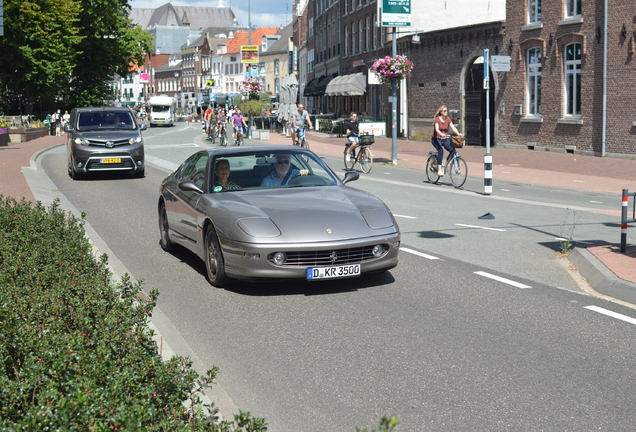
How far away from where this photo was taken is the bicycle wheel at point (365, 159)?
76.9 ft

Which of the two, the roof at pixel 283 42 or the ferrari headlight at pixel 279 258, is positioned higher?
the roof at pixel 283 42

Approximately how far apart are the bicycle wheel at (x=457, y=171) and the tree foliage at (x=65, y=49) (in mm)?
38252

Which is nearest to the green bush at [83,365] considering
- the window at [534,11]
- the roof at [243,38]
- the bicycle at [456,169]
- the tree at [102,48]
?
the bicycle at [456,169]

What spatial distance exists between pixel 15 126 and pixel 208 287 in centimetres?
4034

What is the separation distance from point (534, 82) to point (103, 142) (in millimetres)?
19005

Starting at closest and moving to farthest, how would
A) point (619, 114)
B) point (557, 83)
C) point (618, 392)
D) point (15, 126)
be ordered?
1. point (618, 392)
2. point (619, 114)
3. point (557, 83)
4. point (15, 126)

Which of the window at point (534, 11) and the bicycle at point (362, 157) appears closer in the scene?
the bicycle at point (362, 157)

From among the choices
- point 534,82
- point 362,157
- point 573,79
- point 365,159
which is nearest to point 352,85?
point 534,82

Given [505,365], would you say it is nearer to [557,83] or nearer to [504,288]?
[504,288]

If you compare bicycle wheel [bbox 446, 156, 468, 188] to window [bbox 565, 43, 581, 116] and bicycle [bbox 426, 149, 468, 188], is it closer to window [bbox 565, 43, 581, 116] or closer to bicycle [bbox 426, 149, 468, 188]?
bicycle [bbox 426, 149, 468, 188]

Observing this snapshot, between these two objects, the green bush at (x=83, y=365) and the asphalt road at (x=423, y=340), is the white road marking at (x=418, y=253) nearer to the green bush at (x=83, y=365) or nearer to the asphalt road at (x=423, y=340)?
the asphalt road at (x=423, y=340)

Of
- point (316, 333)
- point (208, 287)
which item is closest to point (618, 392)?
point (316, 333)

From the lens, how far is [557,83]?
103ft

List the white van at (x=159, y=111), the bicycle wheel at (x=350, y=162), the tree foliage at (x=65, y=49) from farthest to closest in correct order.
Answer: the white van at (x=159, y=111) → the tree foliage at (x=65, y=49) → the bicycle wheel at (x=350, y=162)
